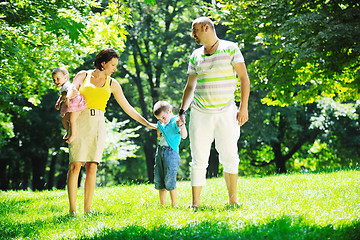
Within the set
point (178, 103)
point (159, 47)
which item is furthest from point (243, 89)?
point (159, 47)

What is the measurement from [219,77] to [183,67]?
17.2 meters

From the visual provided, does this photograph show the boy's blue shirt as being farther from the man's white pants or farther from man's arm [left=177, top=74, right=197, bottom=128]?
the man's white pants

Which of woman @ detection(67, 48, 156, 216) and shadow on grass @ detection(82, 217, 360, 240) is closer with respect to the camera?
shadow on grass @ detection(82, 217, 360, 240)

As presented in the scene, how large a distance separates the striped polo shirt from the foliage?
3.56 meters

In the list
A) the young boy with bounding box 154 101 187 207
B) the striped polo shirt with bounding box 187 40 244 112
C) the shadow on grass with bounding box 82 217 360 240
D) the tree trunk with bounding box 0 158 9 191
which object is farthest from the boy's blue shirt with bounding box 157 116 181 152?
the tree trunk with bounding box 0 158 9 191

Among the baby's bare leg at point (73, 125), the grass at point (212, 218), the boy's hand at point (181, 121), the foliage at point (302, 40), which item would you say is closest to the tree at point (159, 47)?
the foliage at point (302, 40)

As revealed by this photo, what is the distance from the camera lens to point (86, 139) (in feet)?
18.4

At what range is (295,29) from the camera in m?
9.78

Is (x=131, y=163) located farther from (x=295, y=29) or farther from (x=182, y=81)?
(x=295, y=29)

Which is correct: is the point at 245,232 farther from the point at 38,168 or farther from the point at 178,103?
the point at 38,168

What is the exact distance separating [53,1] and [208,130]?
6663mm

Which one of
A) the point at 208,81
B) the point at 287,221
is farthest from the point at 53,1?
the point at 287,221

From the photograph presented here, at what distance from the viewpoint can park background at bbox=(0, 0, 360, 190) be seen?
368 inches

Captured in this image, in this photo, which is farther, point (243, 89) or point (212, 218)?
point (243, 89)
